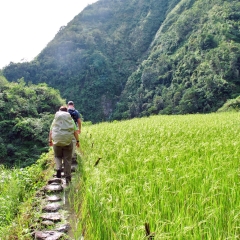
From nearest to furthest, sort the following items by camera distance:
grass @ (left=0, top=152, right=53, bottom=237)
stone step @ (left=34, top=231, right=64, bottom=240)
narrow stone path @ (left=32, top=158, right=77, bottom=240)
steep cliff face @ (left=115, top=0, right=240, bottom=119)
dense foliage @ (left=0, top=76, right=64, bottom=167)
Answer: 1. stone step @ (left=34, top=231, right=64, bottom=240)
2. narrow stone path @ (left=32, top=158, right=77, bottom=240)
3. grass @ (left=0, top=152, right=53, bottom=237)
4. dense foliage @ (left=0, top=76, right=64, bottom=167)
5. steep cliff face @ (left=115, top=0, right=240, bottom=119)

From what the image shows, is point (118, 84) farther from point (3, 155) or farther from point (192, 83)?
point (3, 155)

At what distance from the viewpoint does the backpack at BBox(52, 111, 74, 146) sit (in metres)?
5.52

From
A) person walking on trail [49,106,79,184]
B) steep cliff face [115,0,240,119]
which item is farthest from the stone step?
steep cliff face [115,0,240,119]

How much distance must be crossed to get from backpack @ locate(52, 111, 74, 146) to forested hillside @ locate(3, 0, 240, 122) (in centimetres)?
3645

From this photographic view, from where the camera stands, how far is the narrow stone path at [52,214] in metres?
3.41

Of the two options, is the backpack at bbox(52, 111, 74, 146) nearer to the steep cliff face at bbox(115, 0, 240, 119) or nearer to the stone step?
the stone step

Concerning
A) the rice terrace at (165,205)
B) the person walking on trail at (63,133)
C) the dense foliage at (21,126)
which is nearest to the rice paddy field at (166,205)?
the rice terrace at (165,205)

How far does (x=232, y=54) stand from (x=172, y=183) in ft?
145

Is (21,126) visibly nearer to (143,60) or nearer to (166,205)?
(166,205)

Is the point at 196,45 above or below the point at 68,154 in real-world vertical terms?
above

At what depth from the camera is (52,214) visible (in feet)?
13.2

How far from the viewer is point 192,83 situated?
4634 centimetres

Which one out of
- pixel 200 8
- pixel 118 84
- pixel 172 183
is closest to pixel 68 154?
pixel 172 183

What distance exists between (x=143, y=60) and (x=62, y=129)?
82.3m
